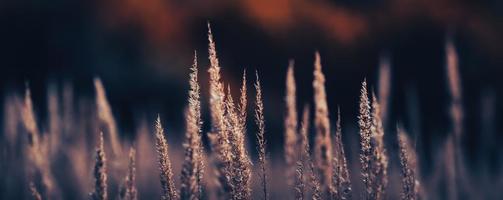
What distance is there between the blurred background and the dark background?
0.05ft

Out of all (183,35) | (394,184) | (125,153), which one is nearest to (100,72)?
(183,35)

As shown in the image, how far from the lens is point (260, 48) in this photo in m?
10.0

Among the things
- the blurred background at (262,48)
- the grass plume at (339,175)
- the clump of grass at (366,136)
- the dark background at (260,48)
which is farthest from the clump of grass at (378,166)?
the blurred background at (262,48)

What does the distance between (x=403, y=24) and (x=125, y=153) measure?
189 inches

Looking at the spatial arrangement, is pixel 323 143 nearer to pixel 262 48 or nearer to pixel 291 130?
pixel 291 130

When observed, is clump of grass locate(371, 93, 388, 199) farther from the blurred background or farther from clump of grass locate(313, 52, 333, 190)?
the blurred background

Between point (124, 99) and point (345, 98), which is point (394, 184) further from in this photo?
point (124, 99)

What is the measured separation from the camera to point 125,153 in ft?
20.0

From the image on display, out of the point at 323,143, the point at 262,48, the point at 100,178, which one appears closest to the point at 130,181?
the point at 100,178

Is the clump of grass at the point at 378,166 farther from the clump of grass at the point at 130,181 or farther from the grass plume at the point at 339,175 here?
the clump of grass at the point at 130,181

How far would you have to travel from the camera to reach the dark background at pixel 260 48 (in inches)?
363

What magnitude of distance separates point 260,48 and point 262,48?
0.10 feet

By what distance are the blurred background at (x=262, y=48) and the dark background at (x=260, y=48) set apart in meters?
0.01

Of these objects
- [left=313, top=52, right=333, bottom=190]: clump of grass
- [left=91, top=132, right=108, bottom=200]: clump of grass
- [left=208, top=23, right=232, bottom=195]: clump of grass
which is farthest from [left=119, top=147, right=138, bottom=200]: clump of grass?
[left=313, top=52, right=333, bottom=190]: clump of grass
